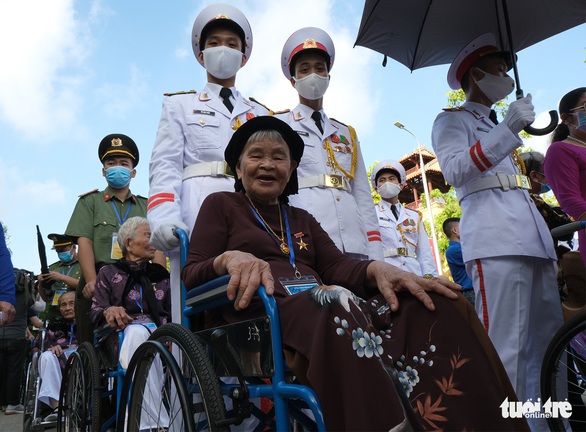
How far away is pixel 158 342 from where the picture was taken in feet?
6.84

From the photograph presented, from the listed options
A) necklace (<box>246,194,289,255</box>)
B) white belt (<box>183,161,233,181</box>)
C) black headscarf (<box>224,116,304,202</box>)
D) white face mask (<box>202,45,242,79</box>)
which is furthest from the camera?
white face mask (<box>202,45,242,79</box>)

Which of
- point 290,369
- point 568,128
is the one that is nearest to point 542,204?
point 568,128

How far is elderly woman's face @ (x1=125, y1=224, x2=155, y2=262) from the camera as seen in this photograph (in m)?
3.97

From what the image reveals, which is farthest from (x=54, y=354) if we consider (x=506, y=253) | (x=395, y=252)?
(x=506, y=253)

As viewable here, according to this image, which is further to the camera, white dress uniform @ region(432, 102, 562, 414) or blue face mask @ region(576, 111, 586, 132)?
blue face mask @ region(576, 111, 586, 132)

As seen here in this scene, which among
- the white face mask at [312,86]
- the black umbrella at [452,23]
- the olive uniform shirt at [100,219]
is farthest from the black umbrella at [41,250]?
the black umbrella at [452,23]

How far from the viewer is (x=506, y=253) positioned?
2.89 metres

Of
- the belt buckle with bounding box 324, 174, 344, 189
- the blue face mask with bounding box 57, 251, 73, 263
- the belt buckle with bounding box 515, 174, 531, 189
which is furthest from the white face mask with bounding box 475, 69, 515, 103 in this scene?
the blue face mask with bounding box 57, 251, 73, 263

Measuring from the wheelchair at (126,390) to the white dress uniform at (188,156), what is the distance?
1.49 feet

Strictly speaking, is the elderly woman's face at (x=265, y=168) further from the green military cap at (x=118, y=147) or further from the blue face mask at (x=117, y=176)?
the green military cap at (x=118, y=147)

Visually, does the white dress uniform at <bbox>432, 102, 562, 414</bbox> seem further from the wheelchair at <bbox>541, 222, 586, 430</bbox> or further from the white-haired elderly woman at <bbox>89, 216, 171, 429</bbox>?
the white-haired elderly woman at <bbox>89, 216, 171, 429</bbox>

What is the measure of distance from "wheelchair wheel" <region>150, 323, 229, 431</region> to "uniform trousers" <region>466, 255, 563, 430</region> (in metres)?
1.55

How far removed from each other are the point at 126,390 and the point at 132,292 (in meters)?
1.59

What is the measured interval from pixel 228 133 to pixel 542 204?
1.99 meters
